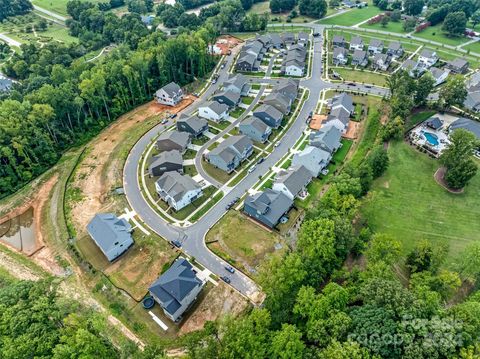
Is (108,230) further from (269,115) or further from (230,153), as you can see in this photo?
(269,115)

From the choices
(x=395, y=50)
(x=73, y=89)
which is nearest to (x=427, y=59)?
(x=395, y=50)

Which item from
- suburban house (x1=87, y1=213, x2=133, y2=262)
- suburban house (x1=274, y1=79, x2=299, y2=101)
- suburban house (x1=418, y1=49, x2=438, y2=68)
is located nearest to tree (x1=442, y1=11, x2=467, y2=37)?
suburban house (x1=418, y1=49, x2=438, y2=68)

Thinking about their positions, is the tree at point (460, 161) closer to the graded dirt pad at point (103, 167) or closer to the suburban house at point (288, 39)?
the graded dirt pad at point (103, 167)

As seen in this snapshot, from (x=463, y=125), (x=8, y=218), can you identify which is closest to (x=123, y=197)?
(x=8, y=218)

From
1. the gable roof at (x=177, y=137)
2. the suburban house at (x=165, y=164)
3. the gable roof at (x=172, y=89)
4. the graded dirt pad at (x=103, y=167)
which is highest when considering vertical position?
the gable roof at (x=172, y=89)

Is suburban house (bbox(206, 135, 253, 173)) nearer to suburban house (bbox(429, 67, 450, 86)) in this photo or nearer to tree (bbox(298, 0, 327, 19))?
suburban house (bbox(429, 67, 450, 86))

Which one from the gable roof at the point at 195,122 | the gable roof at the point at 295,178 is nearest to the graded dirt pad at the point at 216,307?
the gable roof at the point at 295,178
